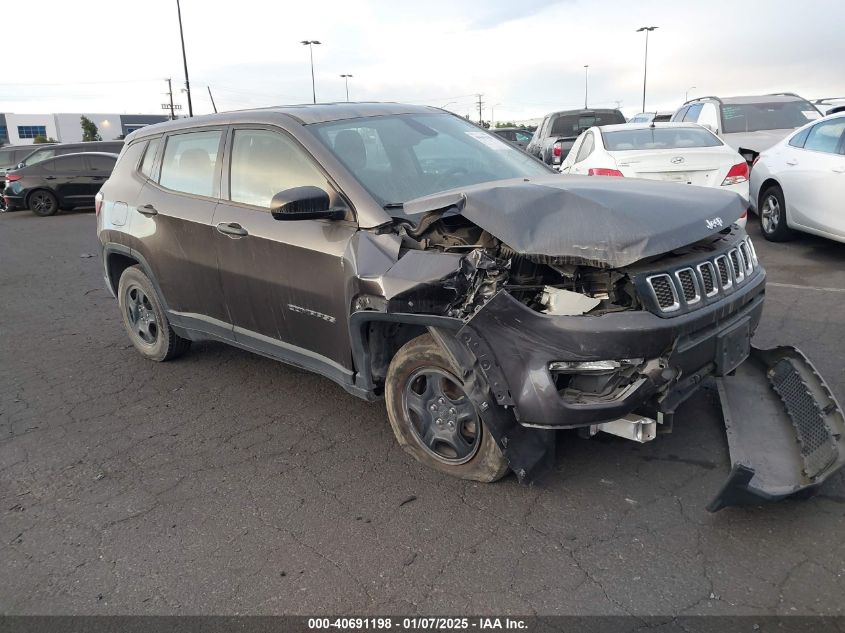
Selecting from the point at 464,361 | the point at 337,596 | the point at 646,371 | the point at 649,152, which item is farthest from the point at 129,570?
the point at 649,152

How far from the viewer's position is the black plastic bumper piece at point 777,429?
2848 millimetres

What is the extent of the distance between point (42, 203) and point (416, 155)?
1812 cm

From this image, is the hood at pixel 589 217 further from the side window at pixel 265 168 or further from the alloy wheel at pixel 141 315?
the alloy wheel at pixel 141 315

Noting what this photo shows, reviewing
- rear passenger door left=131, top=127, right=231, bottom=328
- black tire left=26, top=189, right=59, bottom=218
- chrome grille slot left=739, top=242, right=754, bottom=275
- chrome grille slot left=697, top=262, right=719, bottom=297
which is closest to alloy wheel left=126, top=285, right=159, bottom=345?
rear passenger door left=131, top=127, right=231, bottom=328

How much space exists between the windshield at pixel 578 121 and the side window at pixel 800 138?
30.4 ft

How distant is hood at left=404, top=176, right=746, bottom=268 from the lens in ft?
9.34

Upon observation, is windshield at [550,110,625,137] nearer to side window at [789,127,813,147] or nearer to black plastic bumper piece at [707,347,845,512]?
side window at [789,127,813,147]

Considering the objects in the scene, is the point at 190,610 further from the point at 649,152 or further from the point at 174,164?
the point at 649,152

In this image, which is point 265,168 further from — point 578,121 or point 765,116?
point 578,121

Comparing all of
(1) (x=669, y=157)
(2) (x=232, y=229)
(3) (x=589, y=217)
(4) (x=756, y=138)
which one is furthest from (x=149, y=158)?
(4) (x=756, y=138)

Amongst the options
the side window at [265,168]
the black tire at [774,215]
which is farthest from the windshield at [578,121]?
the side window at [265,168]

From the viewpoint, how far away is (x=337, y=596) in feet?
8.82

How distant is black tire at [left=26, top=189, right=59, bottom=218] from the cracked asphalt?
16.1 meters

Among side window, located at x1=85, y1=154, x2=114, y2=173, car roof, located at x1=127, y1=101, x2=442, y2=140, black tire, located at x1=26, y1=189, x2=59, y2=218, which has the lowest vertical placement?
black tire, located at x1=26, y1=189, x2=59, y2=218
